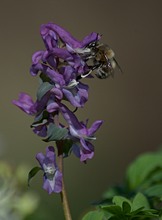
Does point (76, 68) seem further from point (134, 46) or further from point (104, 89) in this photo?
point (134, 46)

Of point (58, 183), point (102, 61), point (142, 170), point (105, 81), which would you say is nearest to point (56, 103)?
point (58, 183)

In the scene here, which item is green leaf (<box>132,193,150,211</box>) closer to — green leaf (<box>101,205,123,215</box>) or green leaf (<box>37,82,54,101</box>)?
green leaf (<box>101,205,123,215</box>)

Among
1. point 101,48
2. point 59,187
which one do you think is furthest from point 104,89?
point 59,187

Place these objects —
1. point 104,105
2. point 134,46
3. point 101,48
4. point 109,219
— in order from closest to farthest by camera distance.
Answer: point 109,219
point 101,48
point 104,105
point 134,46

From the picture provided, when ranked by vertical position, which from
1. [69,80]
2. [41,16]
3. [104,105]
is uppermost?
[41,16]

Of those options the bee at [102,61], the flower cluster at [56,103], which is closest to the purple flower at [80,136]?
the flower cluster at [56,103]

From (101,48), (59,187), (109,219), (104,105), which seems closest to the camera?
(59,187)

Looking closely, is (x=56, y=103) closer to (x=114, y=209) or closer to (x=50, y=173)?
(x=50, y=173)
